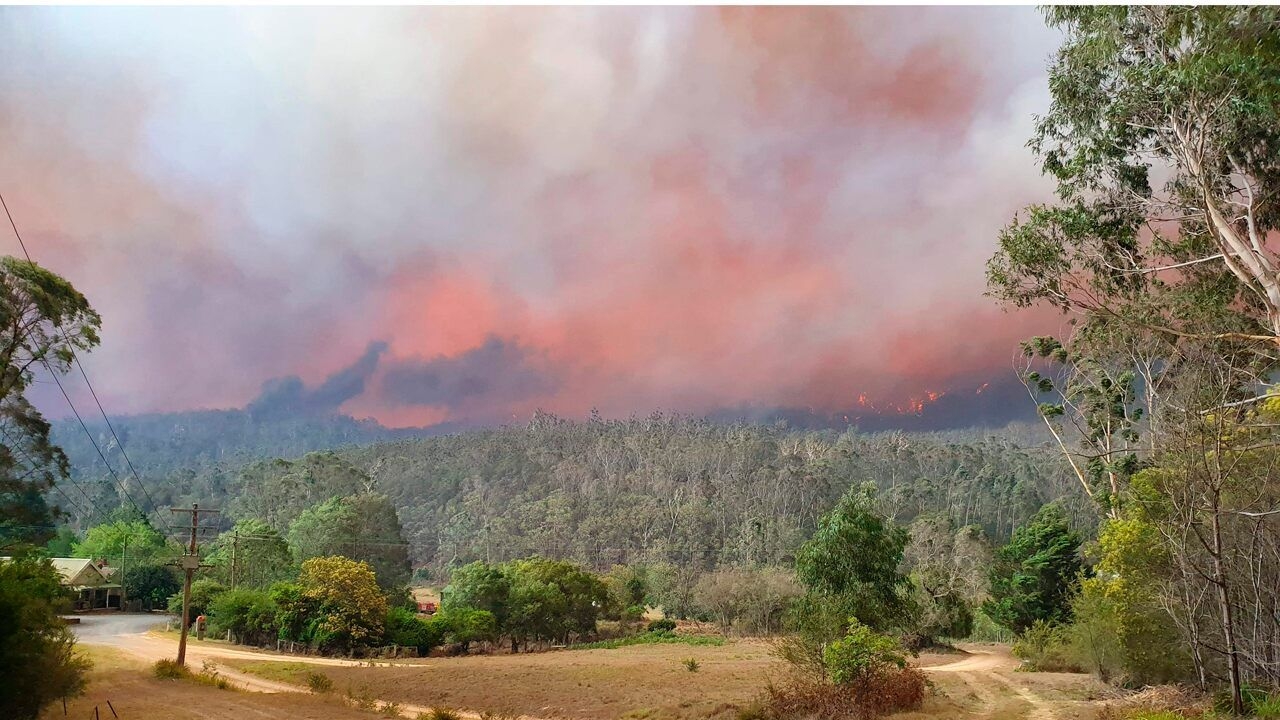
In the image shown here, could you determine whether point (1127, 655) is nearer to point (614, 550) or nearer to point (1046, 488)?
point (614, 550)

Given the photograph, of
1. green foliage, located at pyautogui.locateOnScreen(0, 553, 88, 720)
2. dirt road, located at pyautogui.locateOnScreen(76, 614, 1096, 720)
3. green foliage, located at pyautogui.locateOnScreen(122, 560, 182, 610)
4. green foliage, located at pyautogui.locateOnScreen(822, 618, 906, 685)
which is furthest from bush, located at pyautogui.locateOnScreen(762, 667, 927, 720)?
green foliage, located at pyautogui.locateOnScreen(122, 560, 182, 610)

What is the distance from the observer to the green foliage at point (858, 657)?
1650 cm

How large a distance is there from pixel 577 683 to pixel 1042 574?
73.4 ft

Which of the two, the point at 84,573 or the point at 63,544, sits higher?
the point at 63,544

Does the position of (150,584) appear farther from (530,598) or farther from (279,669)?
(279,669)

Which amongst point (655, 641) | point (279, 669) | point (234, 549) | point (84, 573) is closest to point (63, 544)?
point (84, 573)

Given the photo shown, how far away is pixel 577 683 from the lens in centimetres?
2495

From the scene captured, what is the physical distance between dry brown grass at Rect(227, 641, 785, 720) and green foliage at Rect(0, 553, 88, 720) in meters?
8.29

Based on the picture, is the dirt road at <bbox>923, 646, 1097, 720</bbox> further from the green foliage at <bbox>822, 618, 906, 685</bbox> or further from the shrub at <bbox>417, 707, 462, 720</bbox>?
the shrub at <bbox>417, 707, 462, 720</bbox>

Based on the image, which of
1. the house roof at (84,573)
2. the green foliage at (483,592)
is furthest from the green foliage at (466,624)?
the house roof at (84,573)

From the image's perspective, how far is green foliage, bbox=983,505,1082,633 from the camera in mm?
34031

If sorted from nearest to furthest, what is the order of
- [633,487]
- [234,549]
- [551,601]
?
[551,601] < [234,549] < [633,487]

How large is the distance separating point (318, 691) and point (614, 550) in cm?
6337

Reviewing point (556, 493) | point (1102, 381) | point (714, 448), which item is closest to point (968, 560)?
point (1102, 381)
